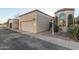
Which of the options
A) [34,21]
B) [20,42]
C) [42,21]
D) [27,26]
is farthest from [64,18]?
[20,42]

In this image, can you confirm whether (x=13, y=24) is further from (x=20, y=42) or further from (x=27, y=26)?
(x=20, y=42)

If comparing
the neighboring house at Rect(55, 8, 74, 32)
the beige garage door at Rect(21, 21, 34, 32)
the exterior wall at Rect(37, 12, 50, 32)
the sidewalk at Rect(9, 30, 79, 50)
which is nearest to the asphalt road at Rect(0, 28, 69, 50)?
the sidewalk at Rect(9, 30, 79, 50)

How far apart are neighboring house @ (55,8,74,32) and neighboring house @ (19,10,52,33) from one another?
0.73 ft

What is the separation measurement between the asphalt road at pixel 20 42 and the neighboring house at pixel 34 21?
0.75 feet

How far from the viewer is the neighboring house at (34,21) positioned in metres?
3.97

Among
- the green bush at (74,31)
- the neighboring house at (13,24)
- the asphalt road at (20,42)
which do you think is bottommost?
the asphalt road at (20,42)

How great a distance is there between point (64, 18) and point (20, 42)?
4.08 feet

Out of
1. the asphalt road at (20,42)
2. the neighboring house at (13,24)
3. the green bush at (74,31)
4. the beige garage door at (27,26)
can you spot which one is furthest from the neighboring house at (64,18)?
the neighboring house at (13,24)

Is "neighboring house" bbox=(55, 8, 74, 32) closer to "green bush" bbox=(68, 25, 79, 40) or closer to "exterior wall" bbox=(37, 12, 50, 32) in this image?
"green bush" bbox=(68, 25, 79, 40)

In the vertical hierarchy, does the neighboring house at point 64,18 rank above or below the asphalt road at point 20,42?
above

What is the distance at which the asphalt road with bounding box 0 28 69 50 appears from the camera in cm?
382

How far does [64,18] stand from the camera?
13.0 feet

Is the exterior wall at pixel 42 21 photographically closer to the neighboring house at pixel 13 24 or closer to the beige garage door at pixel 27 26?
the beige garage door at pixel 27 26
